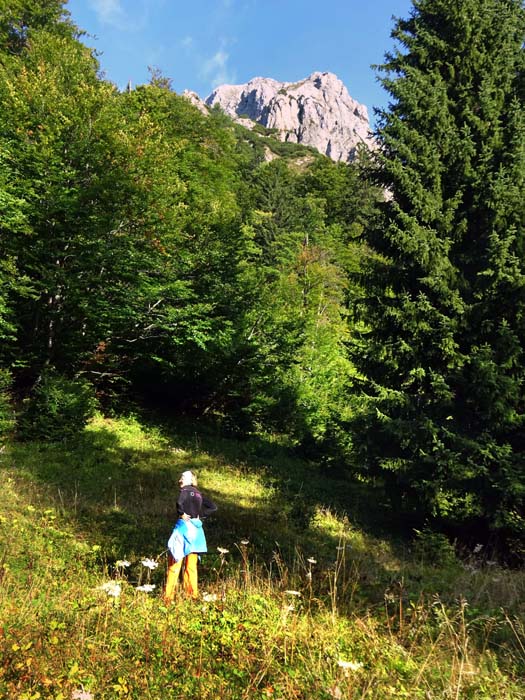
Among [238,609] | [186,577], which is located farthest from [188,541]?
[238,609]

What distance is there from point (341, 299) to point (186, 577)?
1127 cm

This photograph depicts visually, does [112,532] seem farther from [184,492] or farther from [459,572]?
[459,572]

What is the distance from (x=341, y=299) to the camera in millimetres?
14953

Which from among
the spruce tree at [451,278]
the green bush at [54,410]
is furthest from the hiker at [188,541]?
the green bush at [54,410]

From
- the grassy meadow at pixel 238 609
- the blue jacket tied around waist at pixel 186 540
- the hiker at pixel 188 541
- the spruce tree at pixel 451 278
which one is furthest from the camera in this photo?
the spruce tree at pixel 451 278

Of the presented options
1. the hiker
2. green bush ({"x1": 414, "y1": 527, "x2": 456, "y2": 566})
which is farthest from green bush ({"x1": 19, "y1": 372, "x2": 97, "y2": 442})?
green bush ({"x1": 414, "y1": 527, "x2": 456, "y2": 566})

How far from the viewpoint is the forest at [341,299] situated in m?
9.40

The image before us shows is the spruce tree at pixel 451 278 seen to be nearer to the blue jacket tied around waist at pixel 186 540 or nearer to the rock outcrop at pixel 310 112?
the blue jacket tied around waist at pixel 186 540

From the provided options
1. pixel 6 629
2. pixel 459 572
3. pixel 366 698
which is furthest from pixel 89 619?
pixel 459 572

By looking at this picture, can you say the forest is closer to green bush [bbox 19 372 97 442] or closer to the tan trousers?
green bush [bbox 19 372 97 442]

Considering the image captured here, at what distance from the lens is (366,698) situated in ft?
9.18

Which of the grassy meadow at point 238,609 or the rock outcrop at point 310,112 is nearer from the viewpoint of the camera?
the grassy meadow at point 238,609

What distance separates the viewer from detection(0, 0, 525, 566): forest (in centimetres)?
940

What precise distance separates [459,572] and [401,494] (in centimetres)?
274
